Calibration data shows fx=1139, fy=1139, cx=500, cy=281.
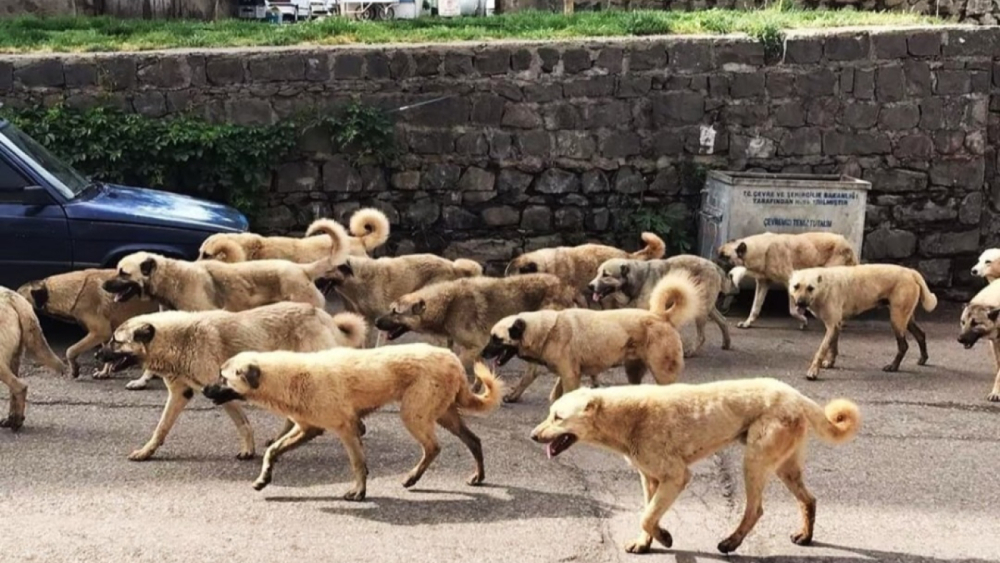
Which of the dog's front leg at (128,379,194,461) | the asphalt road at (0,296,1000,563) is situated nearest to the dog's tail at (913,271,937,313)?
the asphalt road at (0,296,1000,563)

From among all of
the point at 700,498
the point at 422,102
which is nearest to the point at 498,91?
the point at 422,102

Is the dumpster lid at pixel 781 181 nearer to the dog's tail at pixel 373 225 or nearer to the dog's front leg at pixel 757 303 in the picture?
the dog's front leg at pixel 757 303

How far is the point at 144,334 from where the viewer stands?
736 cm

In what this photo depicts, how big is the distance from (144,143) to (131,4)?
571cm

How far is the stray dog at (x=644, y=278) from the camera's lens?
10.0m

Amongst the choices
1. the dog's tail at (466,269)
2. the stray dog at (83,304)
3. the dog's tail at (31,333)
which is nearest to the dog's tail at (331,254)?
the dog's tail at (466,269)

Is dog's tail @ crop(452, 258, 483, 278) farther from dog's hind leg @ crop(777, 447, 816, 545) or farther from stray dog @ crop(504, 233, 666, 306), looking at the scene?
dog's hind leg @ crop(777, 447, 816, 545)

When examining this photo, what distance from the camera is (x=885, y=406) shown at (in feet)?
29.8

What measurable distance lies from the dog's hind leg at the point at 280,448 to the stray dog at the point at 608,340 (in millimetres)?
1609

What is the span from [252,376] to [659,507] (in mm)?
2443

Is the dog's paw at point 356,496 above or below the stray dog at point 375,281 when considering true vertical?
below

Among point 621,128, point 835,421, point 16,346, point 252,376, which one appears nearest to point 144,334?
point 252,376

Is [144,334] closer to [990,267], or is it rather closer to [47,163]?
[47,163]

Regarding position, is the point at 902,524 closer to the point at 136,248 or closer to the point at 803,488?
the point at 803,488
